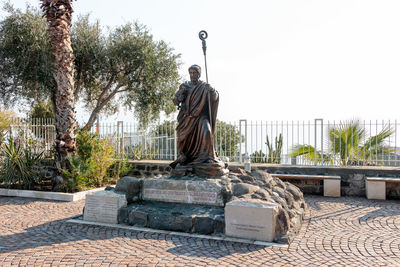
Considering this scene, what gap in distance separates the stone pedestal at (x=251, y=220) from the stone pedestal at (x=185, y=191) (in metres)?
0.73

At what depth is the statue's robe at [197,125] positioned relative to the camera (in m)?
6.02

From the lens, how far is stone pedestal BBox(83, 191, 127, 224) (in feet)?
18.1

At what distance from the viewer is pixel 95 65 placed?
1367 cm

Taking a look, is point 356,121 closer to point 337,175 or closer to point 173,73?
point 337,175

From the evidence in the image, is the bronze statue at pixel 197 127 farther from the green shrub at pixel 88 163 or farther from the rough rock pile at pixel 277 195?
the green shrub at pixel 88 163

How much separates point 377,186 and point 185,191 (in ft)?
16.0

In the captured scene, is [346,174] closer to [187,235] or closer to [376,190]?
[376,190]

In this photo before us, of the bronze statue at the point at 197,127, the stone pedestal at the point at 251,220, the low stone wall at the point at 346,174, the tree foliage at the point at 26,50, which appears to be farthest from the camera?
the tree foliage at the point at 26,50

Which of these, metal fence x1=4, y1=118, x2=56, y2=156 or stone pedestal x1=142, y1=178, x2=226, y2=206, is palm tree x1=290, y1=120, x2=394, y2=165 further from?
metal fence x1=4, y1=118, x2=56, y2=156

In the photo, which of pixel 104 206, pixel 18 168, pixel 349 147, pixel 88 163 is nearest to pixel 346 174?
pixel 349 147

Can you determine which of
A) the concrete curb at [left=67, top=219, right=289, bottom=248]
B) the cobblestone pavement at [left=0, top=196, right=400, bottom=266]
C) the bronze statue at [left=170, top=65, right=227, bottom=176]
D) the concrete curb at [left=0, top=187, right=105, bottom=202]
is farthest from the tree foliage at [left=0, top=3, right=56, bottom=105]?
the concrete curb at [left=67, top=219, right=289, bottom=248]

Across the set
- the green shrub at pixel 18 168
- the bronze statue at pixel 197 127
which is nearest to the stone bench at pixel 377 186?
the bronze statue at pixel 197 127

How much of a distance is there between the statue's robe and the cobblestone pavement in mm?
1810

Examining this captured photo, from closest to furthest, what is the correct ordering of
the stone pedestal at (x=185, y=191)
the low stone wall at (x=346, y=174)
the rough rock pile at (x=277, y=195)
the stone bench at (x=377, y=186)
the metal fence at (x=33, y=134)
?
the rough rock pile at (x=277, y=195), the stone pedestal at (x=185, y=191), the stone bench at (x=377, y=186), the low stone wall at (x=346, y=174), the metal fence at (x=33, y=134)
